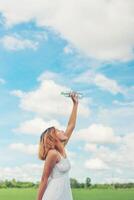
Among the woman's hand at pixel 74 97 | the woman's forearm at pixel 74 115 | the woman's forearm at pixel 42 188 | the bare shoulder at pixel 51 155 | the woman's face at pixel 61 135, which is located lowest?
the woman's forearm at pixel 42 188

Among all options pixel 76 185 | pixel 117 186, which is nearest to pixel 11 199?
pixel 76 185

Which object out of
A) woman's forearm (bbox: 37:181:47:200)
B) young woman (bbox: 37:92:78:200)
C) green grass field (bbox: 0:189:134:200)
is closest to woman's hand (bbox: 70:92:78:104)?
young woman (bbox: 37:92:78:200)

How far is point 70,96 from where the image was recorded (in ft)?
17.0

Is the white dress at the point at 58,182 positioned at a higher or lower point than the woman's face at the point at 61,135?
lower

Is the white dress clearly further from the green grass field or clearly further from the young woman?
the green grass field

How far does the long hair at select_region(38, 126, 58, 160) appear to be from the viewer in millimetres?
4402

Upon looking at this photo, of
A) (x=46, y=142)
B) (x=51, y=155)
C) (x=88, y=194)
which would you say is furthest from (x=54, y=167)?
(x=88, y=194)

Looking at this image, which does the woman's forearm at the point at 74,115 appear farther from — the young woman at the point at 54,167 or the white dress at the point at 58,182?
the white dress at the point at 58,182

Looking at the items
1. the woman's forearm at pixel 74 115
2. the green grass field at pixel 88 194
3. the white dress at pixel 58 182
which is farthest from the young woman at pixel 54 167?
the green grass field at pixel 88 194

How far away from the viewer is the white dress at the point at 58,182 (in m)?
4.46

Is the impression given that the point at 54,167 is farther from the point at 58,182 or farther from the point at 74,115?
the point at 74,115

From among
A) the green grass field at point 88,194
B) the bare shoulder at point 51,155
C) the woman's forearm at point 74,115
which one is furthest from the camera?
the green grass field at point 88,194

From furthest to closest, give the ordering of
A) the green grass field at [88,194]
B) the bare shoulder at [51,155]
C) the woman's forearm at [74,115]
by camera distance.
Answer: the green grass field at [88,194] < the woman's forearm at [74,115] < the bare shoulder at [51,155]

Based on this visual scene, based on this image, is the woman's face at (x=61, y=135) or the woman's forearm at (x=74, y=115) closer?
the woman's face at (x=61, y=135)
